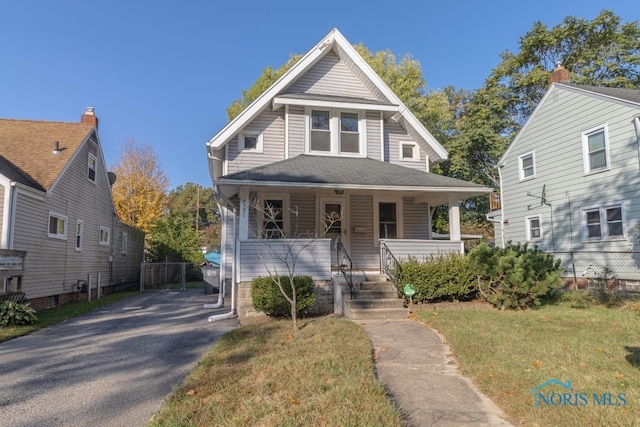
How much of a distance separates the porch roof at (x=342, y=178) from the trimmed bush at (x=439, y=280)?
7.73 ft

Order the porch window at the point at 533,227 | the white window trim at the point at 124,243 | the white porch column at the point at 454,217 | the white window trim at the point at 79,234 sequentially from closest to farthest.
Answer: the white porch column at the point at 454,217 < the white window trim at the point at 79,234 < the porch window at the point at 533,227 < the white window trim at the point at 124,243

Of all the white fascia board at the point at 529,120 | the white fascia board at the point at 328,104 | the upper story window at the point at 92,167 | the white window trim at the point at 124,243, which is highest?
the white fascia board at the point at 529,120

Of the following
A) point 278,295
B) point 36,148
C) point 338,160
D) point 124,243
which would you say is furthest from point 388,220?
point 124,243

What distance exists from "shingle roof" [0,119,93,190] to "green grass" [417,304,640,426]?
38.3 ft

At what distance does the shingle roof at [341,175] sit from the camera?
32.1 feet

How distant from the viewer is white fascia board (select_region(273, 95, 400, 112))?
12156mm

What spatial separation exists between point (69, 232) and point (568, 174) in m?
17.8

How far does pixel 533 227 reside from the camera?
15.9 meters

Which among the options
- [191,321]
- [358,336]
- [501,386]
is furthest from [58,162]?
[501,386]

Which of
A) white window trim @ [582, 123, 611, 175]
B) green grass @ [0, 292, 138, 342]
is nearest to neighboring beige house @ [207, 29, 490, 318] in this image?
green grass @ [0, 292, 138, 342]

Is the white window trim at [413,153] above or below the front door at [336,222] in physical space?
above

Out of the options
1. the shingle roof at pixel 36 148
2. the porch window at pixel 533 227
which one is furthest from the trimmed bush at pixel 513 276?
the shingle roof at pixel 36 148

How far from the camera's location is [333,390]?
3.92m

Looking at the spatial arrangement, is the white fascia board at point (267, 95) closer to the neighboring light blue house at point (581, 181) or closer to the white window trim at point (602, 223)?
the neighboring light blue house at point (581, 181)
